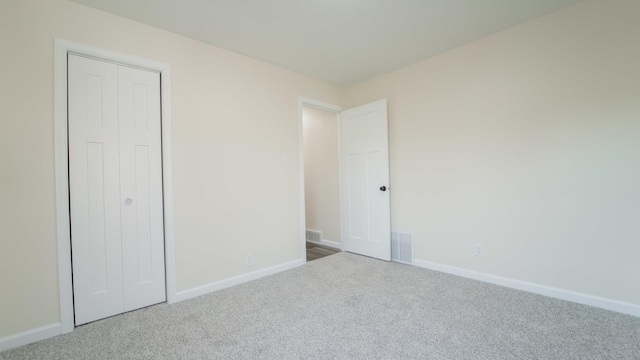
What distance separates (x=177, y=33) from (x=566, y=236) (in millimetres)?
3919

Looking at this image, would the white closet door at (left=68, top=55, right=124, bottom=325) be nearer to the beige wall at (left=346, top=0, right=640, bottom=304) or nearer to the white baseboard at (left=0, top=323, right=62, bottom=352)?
the white baseboard at (left=0, top=323, right=62, bottom=352)

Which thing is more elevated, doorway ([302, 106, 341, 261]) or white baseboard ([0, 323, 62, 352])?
doorway ([302, 106, 341, 261])

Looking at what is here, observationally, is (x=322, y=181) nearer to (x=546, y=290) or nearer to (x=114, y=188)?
(x=114, y=188)

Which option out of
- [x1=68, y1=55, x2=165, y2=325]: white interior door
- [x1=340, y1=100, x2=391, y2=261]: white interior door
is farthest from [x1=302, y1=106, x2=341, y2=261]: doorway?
[x1=68, y1=55, x2=165, y2=325]: white interior door

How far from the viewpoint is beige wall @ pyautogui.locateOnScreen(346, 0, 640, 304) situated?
2.03 metres

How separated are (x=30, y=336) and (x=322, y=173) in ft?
11.5

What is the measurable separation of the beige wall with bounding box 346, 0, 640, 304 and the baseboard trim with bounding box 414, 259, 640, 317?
45mm

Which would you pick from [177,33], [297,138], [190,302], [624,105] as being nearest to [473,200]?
[624,105]

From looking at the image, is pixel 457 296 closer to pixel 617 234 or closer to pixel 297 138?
pixel 617 234

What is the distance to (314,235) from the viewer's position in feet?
15.0

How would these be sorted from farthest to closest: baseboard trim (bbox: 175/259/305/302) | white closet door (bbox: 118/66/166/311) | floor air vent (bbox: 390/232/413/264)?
floor air vent (bbox: 390/232/413/264)
baseboard trim (bbox: 175/259/305/302)
white closet door (bbox: 118/66/166/311)

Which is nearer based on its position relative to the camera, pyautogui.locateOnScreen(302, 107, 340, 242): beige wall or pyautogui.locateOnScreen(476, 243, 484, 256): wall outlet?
pyautogui.locateOnScreen(476, 243, 484, 256): wall outlet

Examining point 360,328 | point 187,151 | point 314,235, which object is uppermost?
point 187,151

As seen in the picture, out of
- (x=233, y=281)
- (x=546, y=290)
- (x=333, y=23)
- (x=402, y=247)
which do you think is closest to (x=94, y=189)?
(x=233, y=281)
